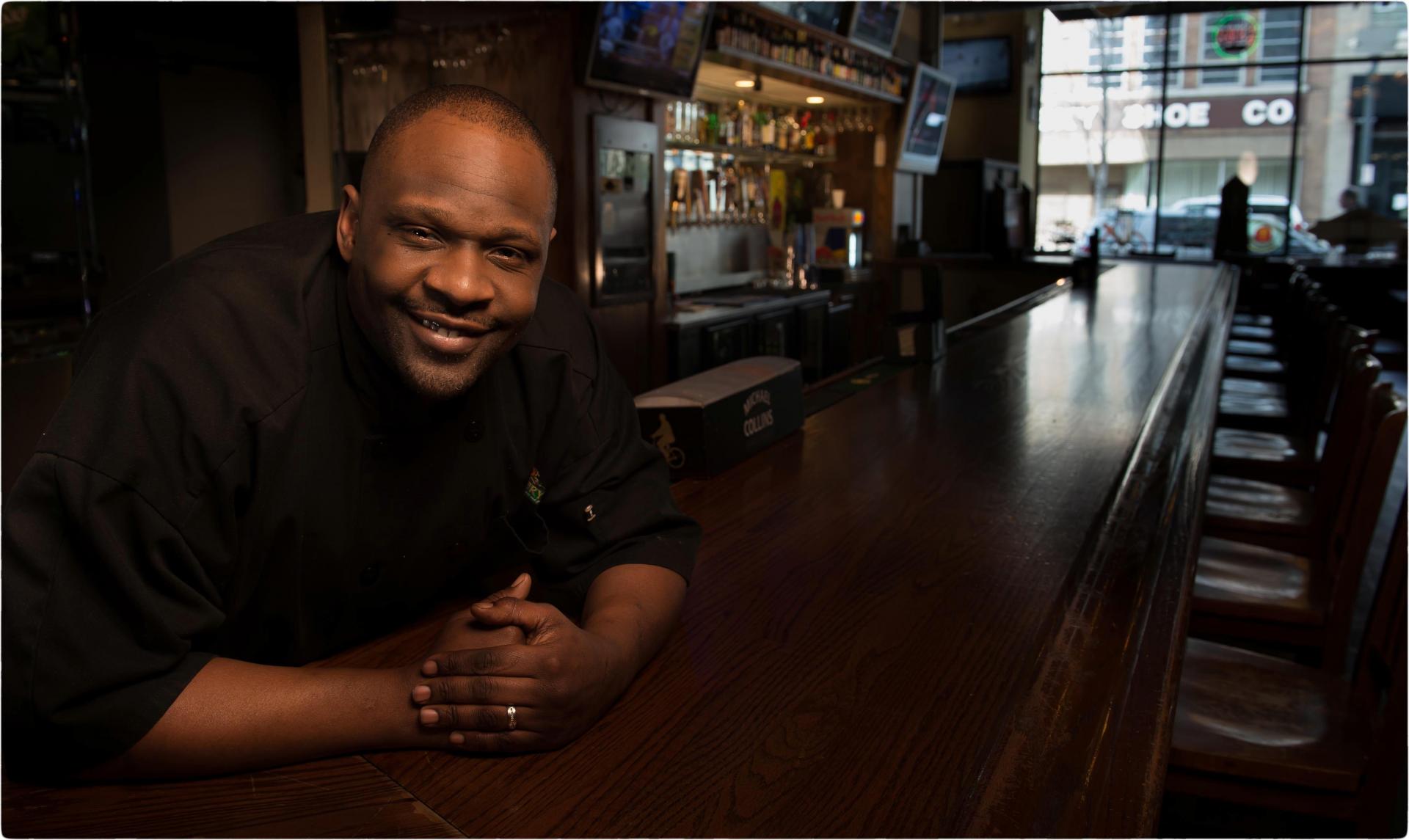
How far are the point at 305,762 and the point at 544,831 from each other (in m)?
0.24

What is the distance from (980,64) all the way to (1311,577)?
386 inches

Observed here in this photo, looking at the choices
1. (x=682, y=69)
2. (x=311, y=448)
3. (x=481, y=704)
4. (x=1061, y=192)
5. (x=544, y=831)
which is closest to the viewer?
(x=544, y=831)

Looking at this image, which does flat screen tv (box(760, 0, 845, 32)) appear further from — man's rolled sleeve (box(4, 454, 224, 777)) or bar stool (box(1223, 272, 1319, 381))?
man's rolled sleeve (box(4, 454, 224, 777))

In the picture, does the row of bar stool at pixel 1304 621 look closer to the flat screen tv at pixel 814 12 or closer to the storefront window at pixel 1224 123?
the flat screen tv at pixel 814 12

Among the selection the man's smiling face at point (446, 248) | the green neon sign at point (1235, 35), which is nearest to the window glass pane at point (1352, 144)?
the green neon sign at point (1235, 35)

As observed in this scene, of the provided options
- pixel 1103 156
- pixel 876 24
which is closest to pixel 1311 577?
pixel 876 24

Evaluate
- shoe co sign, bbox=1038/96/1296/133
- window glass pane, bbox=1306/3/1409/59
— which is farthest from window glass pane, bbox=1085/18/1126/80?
window glass pane, bbox=1306/3/1409/59

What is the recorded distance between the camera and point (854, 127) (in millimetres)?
8180

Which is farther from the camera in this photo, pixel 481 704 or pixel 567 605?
pixel 567 605

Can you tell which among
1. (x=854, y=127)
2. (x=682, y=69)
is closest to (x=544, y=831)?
(x=682, y=69)

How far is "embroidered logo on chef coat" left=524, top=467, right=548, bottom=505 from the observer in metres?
1.26

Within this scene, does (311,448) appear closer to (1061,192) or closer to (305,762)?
(305,762)

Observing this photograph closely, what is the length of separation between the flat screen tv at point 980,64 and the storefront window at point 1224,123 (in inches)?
42.0

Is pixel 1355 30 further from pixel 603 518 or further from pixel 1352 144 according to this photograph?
pixel 603 518
